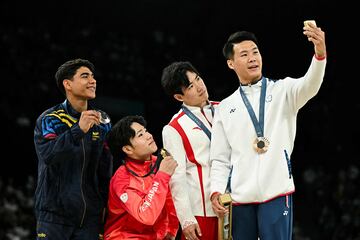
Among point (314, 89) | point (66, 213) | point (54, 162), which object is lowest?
point (66, 213)

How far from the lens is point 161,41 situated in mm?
14195

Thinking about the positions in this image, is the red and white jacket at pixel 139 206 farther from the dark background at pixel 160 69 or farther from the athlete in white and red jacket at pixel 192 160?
the dark background at pixel 160 69

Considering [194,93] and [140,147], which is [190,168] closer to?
[140,147]

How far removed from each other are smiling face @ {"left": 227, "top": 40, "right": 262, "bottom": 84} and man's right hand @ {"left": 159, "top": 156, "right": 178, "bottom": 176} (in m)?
0.66

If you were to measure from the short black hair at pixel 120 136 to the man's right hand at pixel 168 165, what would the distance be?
0.31m

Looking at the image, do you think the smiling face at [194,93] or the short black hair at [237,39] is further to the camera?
the smiling face at [194,93]

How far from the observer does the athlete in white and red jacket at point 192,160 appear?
152 inches

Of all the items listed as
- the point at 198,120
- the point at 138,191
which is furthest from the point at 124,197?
the point at 198,120

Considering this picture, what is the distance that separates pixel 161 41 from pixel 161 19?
673 mm

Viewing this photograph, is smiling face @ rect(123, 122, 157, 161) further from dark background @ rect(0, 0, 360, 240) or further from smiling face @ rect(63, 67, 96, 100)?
dark background @ rect(0, 0, 360, 240)

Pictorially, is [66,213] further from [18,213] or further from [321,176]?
[321,176]

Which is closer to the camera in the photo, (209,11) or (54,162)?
(54,162)

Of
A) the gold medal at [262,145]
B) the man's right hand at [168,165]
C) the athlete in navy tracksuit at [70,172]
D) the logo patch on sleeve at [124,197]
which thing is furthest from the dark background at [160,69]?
the gold medal at [262,145]

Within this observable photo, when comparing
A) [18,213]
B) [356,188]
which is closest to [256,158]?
[18,213]
